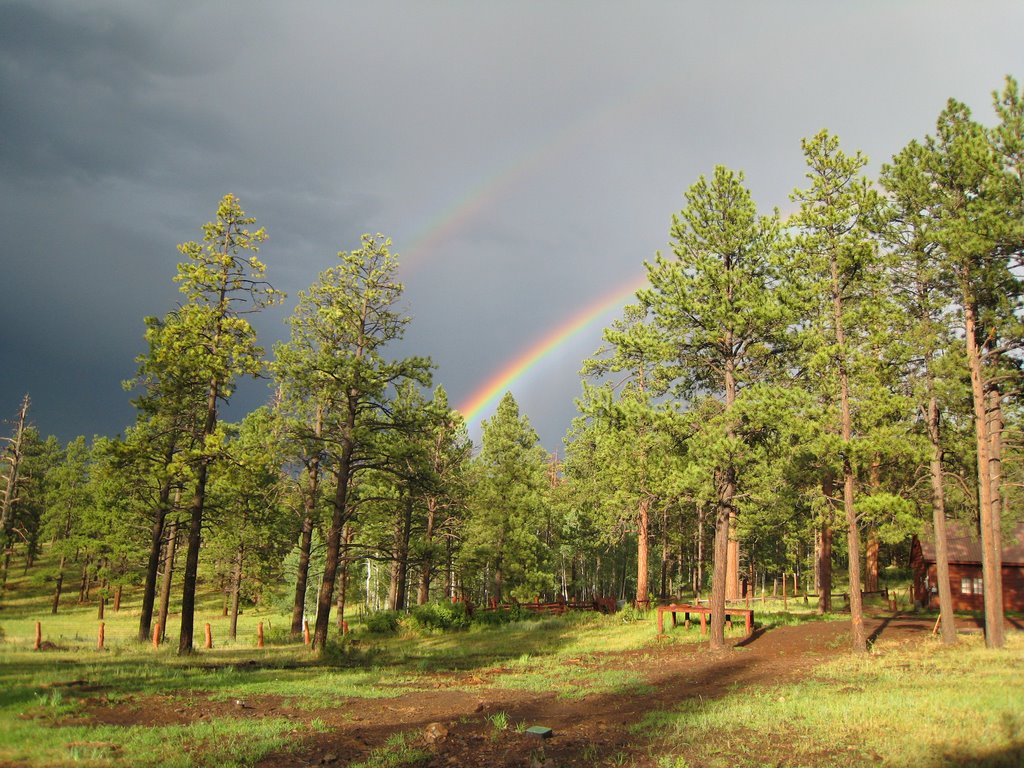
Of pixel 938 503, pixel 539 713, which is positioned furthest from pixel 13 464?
pixel 938 503

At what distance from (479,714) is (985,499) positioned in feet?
59.1

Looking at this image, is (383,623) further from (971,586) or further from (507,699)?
(971,586)

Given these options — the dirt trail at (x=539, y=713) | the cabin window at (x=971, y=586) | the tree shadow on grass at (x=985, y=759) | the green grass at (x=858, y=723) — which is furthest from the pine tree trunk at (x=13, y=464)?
the cabin window at (x=971, y=586)

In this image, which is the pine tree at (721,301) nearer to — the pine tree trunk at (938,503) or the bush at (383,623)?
the pine tree trunk at (938,503)

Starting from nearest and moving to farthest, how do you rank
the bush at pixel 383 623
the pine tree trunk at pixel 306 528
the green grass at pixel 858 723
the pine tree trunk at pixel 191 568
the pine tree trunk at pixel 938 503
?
the green grass at pixel 858 723 < the pine tree trunk at pixel 191 568 < the pine tree trunk at pixel 938 503 < the pine tree trunk at pixel 306 528 < the bush at pixel 383 623

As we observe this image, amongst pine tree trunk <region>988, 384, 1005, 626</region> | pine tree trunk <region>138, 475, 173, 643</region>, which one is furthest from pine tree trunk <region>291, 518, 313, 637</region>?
pine tree trunk <region>988, 384, 1005, 626</region>

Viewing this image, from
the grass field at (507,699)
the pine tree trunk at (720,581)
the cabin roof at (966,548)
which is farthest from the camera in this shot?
the cabin roof at (966,548)

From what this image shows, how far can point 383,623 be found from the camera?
3481 cm

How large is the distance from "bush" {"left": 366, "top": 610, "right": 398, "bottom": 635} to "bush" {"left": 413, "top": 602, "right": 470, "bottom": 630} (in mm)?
1140

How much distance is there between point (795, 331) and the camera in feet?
79.7

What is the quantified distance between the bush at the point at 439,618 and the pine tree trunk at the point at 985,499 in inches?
902

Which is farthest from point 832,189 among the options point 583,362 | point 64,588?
point 64,588

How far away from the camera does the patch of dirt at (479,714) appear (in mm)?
9609

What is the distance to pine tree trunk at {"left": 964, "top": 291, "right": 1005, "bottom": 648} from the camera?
67.8 ft
